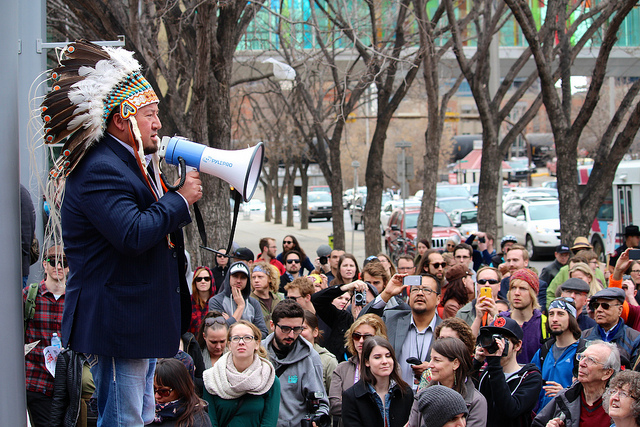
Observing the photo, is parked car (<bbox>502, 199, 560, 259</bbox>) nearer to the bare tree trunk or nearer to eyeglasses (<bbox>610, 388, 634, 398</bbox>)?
the bare tree trunk

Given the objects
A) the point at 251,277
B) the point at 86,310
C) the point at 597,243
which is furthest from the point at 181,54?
the point at 597,243

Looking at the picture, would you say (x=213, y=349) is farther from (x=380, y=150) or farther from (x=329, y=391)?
(x=380, y=150)

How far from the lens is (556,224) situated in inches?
910

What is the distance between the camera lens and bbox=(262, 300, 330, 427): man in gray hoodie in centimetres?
588

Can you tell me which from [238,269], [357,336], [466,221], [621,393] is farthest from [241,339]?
[466,221]

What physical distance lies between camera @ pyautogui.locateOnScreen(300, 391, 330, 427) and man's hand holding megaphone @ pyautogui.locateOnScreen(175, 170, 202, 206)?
3243 mm

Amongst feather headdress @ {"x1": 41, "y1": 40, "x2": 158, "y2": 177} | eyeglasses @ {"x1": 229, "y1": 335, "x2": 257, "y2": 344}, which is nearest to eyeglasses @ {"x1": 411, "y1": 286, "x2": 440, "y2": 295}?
eyeglasses @ {"x1": 229, "y1": 335, "x2": 257, "y2": 344}

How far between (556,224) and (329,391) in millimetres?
18559

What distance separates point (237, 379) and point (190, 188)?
2780 mm

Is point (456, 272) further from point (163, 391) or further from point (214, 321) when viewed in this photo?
point (163, 391)

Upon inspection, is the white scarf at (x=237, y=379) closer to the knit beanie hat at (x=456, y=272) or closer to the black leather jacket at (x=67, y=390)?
the black leather jacket at (x=67, y=390)

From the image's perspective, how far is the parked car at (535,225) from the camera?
22938 millimetres

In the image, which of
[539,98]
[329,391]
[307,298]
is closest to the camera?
[329,391]

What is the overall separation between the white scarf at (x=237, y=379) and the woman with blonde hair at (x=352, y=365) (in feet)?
2.68
